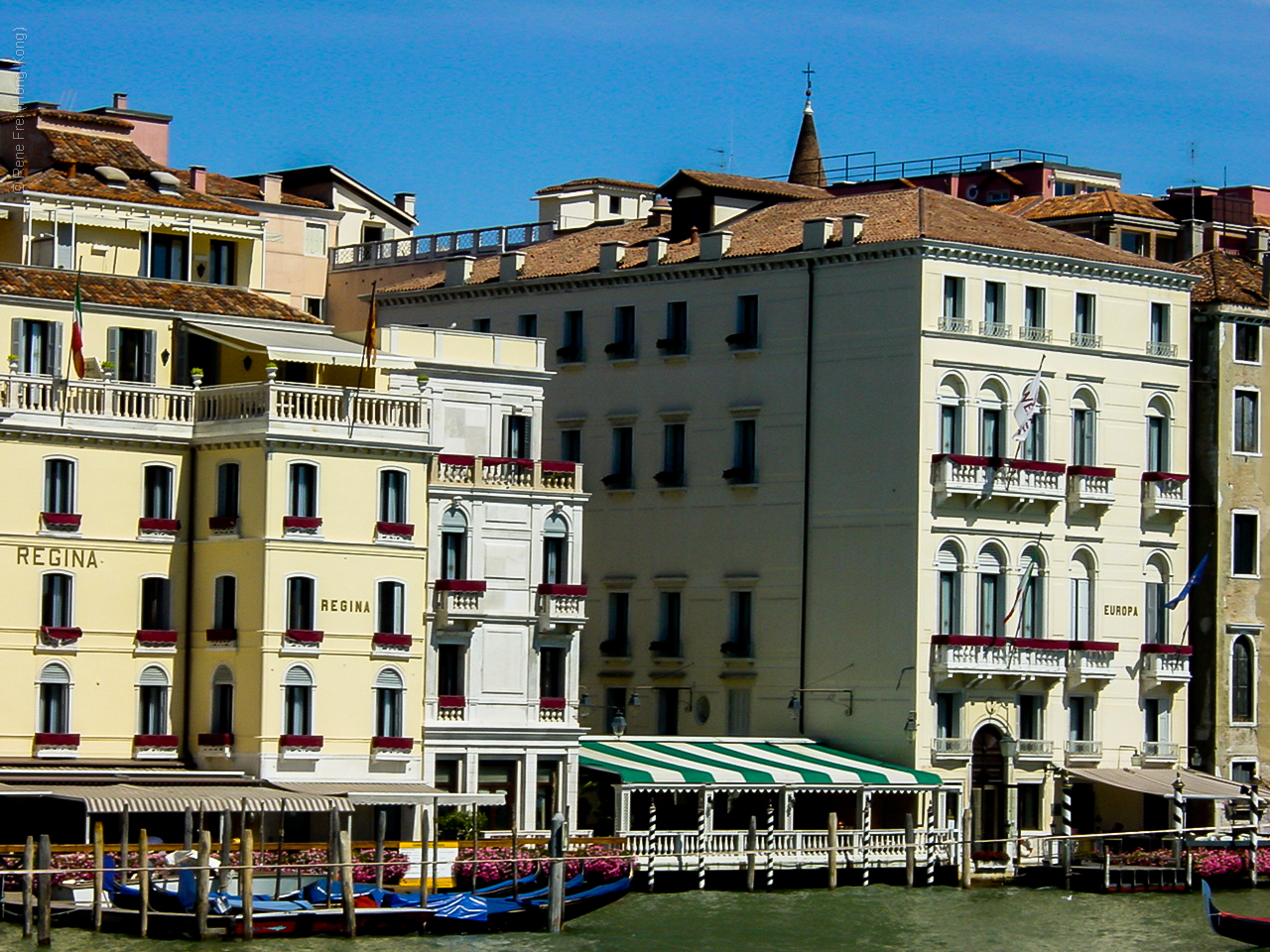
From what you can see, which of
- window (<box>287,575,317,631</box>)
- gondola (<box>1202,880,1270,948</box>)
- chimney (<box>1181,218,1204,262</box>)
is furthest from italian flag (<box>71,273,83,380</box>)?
chimney (<box>1181,218,1204,262</box>)

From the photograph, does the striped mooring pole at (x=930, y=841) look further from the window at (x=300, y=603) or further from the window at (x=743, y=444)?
the window at (x=300, y=603)

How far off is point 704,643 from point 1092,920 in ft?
48.4

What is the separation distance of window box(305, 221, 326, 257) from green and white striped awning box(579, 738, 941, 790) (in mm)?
26236

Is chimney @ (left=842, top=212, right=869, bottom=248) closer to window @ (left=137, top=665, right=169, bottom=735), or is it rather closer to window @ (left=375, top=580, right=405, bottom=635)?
window @ (left=375, top=580, right=405, bottom=635)

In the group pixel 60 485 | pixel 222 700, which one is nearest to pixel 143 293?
pixel 60 485

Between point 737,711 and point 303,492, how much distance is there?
16563 mm

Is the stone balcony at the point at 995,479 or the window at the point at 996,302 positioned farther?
the window at the point at 996,302

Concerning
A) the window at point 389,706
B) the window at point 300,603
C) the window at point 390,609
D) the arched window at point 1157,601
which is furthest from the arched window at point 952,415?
the window at point 300,603

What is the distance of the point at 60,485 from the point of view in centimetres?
6391

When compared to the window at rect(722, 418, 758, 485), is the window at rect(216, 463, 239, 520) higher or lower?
lower

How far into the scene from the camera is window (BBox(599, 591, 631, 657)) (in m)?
79.4

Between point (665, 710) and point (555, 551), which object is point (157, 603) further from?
point (665, 710)

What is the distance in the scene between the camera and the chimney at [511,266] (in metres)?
83.9

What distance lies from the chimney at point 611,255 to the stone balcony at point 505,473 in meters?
11.3
